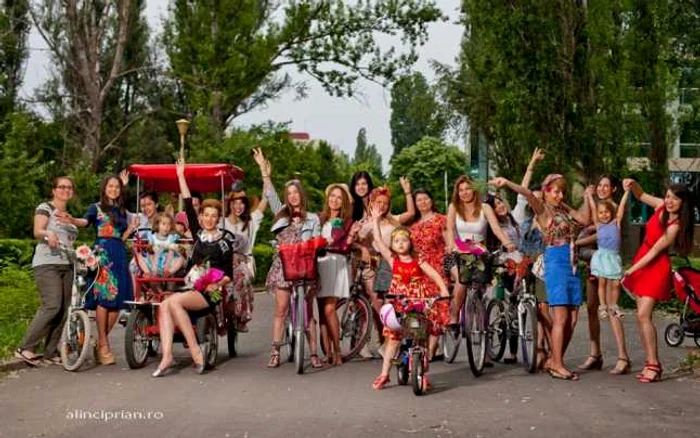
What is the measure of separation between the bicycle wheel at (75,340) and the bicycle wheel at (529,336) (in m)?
4.20

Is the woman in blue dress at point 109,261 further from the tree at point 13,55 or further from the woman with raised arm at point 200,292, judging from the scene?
the tree at point 13,55

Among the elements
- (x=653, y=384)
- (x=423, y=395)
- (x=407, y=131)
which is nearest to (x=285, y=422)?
(x=423, y=395)

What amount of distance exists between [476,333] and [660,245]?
1917mm

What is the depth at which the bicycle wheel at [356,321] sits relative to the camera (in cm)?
1223

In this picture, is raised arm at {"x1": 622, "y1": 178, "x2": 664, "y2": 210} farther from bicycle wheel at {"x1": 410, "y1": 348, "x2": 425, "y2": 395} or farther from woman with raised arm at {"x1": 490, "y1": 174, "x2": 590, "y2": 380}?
bicycle wheel at {"x1": 410, "y1": 348, "x2": 425, "y2": 395}

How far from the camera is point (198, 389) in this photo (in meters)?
10.0

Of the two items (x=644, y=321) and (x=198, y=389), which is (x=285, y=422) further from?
(x=644, y=321)

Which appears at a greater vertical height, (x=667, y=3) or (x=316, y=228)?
(x=667, y=3)

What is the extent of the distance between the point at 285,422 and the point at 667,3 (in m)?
18.9

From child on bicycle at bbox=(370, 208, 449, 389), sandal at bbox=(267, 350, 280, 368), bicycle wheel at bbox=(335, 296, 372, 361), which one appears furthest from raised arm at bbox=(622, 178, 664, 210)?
sandal at bbox=(267, 350, 280, 368)

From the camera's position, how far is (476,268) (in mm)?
11547

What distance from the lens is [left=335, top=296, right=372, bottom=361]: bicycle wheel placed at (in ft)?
40.1

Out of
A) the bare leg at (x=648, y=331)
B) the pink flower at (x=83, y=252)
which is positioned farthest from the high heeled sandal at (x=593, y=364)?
the pink flower at (x=83, y=252)

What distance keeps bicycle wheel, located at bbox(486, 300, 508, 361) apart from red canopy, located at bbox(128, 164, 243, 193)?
362 centimetres
